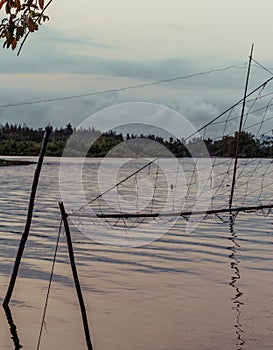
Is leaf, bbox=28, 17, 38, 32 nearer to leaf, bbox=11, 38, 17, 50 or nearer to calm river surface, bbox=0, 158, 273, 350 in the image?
leaf, bbox=11, 38, 17, 50

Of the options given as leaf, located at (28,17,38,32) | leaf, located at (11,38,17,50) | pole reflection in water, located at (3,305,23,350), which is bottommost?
pole reflection in water, located at (3,305,23,350)

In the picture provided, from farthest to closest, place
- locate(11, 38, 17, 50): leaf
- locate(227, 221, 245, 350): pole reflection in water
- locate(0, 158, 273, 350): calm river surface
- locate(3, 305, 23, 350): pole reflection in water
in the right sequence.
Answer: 1. locate(227, 221, 245, 350): pole reflection in water
2. locate(0, 158, 273, 350): calm river surface
3. locate(3, 305, 23, 350): pole reflection in water
4. locate(11, 38, 17, 50): leaf

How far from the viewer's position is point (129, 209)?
47.8 meters

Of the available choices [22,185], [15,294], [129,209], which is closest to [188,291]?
[15,294]

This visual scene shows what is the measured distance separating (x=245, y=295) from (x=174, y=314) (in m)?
3.28

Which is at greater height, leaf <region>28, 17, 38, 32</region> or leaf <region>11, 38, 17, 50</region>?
leaf <region>28, 17, 38, 32</region>

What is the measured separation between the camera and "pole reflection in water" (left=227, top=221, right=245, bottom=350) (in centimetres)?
1553

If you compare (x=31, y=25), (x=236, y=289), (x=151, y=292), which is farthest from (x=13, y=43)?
(x=236, y=289)

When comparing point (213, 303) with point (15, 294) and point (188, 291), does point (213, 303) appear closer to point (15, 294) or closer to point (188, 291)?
point (188, 291)

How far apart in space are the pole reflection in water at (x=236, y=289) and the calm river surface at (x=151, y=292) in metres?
0.02

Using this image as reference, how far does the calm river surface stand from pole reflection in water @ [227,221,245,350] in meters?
0.02

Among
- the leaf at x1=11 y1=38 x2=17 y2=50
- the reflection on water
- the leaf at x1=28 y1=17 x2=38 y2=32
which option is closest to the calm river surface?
the reflection on water

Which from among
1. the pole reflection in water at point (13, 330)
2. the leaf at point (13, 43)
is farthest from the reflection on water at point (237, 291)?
the leaf at point (13, 43)

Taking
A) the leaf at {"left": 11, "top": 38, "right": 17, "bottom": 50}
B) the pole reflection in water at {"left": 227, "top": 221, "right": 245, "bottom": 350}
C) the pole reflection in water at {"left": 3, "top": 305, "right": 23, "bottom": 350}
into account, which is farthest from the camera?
the pole reflection in water at {"left": 227, "top": 221, "right": 245, "bottom": 350}
